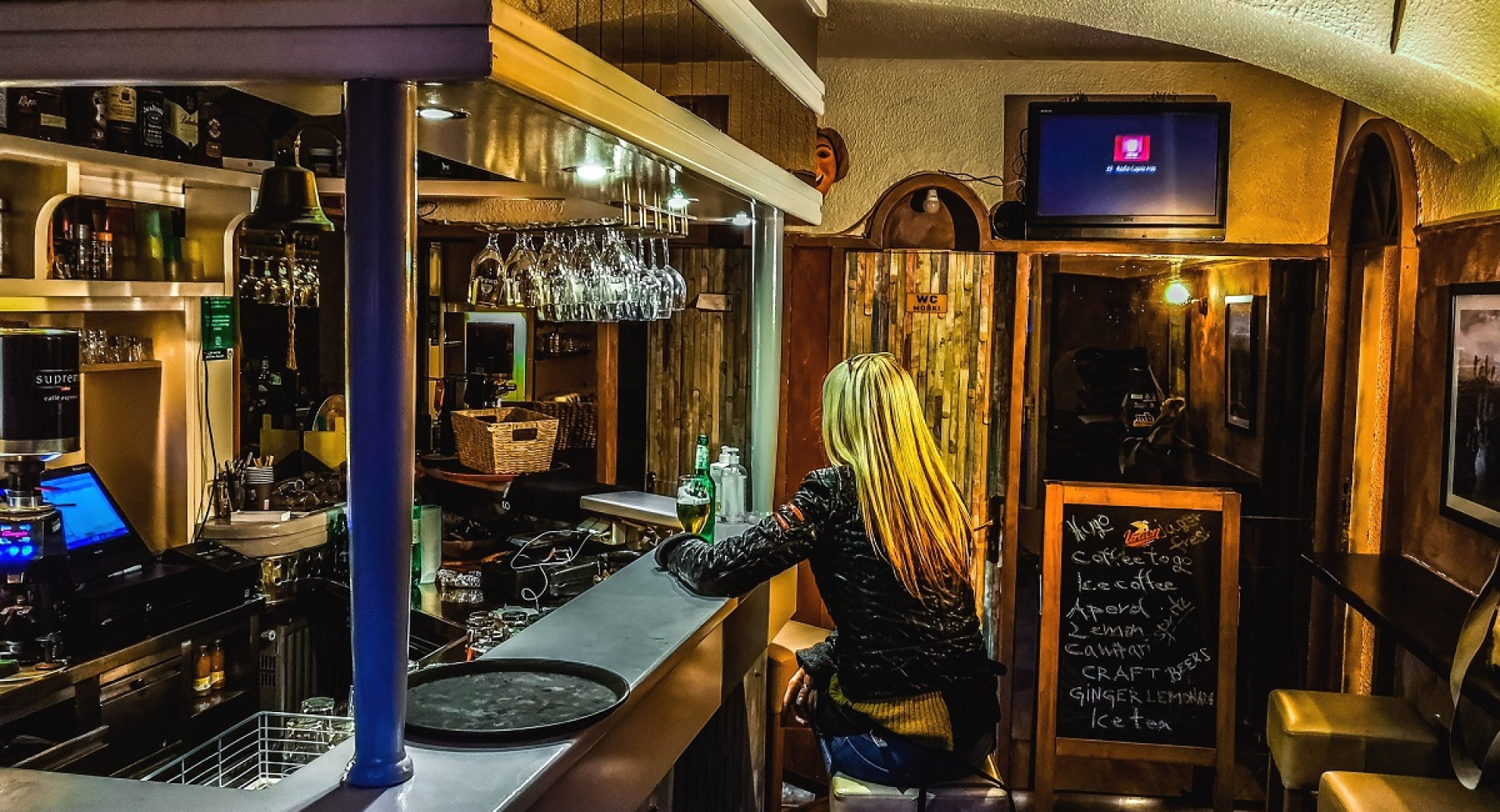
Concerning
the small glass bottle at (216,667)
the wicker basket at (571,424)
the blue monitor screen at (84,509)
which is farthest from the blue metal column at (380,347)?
the wicker basket at (571,424)

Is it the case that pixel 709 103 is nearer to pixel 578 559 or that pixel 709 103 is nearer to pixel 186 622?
pixel 578 559

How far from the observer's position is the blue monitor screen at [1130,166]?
15.5ft

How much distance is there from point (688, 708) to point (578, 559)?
109 centimetres

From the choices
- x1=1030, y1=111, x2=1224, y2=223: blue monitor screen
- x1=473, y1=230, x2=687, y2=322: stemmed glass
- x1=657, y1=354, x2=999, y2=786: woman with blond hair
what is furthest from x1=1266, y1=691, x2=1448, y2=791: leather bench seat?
x1=473, y1=230, x2=687, y2=322: stemmed glass

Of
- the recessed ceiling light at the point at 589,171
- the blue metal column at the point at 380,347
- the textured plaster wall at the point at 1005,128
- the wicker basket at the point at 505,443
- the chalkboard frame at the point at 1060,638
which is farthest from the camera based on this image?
the textured plaster wall at the point at 1005,128

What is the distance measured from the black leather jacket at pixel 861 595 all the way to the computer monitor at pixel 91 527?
1803 mm

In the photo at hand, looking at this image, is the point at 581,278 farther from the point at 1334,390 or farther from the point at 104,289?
the point at 1334,390

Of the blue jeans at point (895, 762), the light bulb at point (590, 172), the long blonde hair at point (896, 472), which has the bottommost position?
the blue jeans at point (895, 762)

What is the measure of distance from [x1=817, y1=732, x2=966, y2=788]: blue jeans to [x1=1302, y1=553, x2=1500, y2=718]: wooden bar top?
1179 mm

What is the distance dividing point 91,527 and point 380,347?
2643mm

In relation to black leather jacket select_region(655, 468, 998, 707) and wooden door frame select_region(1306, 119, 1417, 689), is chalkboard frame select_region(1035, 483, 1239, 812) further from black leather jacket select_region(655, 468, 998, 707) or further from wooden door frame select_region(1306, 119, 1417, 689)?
black leather jacket select_region(655, 468, 998, 707)

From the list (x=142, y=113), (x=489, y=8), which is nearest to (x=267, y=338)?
(x=142, y=113)

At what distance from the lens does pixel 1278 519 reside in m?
4.96

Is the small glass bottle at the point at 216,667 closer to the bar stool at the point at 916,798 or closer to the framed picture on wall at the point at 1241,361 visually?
the bar stool at the point at 916,798
